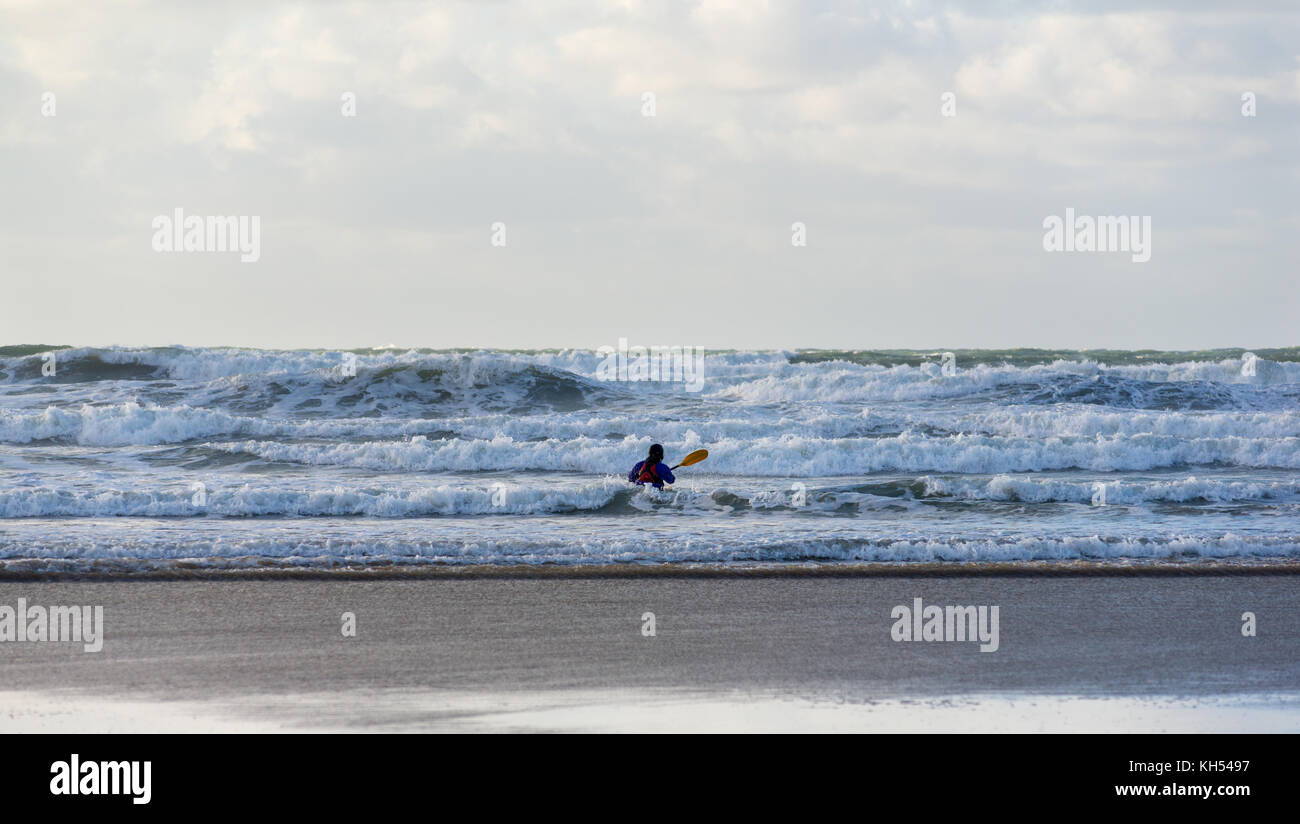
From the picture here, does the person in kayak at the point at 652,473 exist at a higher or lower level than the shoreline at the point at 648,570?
higher

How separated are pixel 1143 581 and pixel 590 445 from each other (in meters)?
11.5

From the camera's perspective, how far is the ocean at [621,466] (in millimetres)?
12156

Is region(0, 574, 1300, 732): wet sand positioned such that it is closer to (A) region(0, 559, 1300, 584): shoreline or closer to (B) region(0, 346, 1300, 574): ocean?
(A) region(0, 559, 1300, 584): shoreline

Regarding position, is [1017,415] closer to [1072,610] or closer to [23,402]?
[1072,610]

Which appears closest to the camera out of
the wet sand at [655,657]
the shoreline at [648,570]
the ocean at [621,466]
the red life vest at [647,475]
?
the wet sand at [655,657]

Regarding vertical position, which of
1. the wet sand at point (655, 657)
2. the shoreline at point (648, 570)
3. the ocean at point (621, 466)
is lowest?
the wet sand at point (655, 657)

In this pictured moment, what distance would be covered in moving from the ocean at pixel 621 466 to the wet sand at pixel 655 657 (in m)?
1.25

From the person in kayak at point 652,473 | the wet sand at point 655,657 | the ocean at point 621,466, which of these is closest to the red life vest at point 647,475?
the person in kayak at point 652,473

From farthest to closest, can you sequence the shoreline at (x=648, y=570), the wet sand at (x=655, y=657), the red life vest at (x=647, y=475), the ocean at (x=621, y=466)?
the red life vest at (x=647, y=475) < the ocean at (x=621, y=466) < the shoreline at (x=648, y=570) < the wet sand at (x=655, y=657)

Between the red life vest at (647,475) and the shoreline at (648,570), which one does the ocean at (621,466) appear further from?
the red life vest at (647,475)

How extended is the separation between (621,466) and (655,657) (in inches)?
487

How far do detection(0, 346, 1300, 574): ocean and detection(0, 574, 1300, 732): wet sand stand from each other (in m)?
1.25

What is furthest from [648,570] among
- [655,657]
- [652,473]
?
[652,473]
